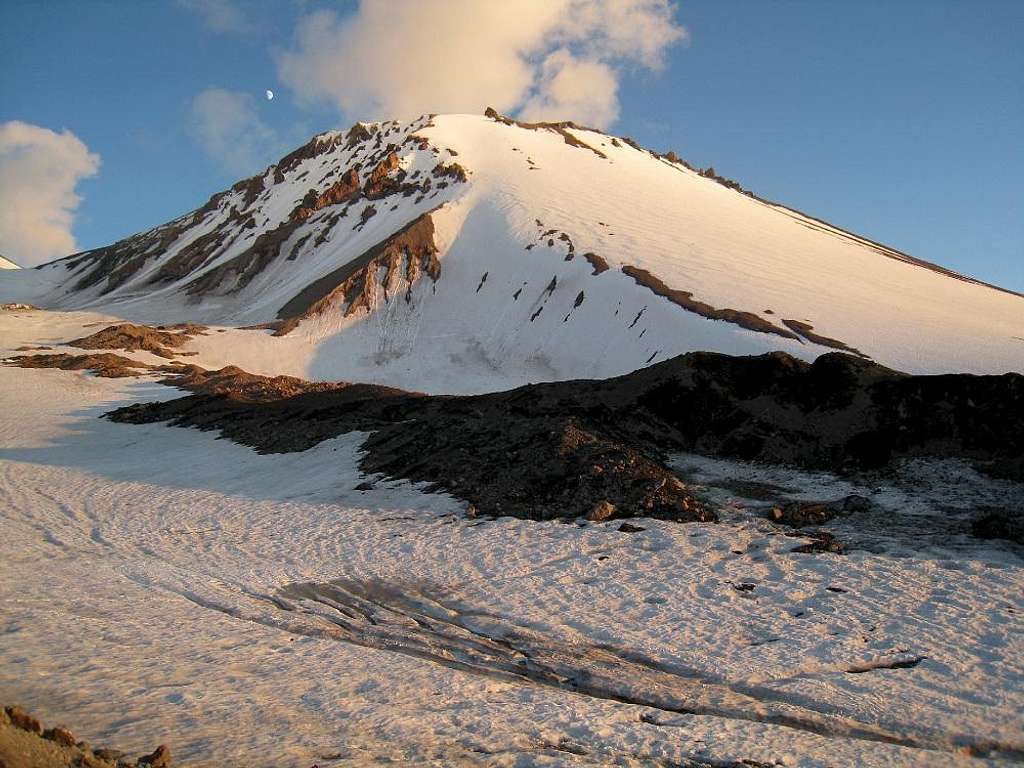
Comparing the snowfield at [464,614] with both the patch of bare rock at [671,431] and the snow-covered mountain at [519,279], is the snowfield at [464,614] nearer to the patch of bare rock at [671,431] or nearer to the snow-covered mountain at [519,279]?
the patch of bare rock at [671,431]

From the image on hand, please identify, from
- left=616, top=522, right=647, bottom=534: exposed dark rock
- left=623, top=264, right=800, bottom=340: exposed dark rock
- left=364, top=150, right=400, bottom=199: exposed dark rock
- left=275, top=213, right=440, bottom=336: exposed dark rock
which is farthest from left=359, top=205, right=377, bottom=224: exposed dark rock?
left=616, top=522, right=647, bottom=534: exposed dark rock

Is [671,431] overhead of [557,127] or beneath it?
beneath

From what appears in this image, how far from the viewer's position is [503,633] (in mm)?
8438

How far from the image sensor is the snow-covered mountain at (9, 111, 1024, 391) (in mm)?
38562

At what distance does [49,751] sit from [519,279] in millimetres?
45883

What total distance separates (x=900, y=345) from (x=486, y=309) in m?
24.8

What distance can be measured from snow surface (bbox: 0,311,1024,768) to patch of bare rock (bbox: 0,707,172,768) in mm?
258

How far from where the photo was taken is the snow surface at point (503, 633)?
5828 millimetres

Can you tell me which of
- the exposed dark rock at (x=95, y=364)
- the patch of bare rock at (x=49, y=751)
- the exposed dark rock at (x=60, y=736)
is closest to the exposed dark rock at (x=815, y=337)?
the exposed dark rock at (x=95, y=364)

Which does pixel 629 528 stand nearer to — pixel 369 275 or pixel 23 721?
pixel 23 721

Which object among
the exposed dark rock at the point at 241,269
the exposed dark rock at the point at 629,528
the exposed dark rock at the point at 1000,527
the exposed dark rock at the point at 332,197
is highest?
the exposed dark rock at the point at 332,197

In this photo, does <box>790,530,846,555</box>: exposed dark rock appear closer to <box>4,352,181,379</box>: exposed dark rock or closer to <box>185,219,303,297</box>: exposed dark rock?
<box>4,352,181,379</box>: exposed dark rock

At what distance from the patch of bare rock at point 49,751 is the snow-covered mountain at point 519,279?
103ft

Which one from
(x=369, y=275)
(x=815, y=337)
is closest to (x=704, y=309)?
(x=815, y=337)
